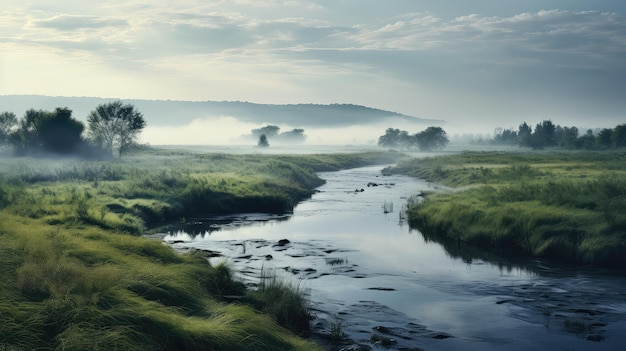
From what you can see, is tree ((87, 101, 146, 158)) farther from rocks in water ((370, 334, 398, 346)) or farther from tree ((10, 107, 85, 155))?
rocks in water ((370, 334, 398, 346))

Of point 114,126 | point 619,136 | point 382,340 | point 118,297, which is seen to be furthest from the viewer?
point 619,136

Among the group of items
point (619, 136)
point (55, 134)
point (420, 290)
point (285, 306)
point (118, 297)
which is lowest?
point (420, 290)

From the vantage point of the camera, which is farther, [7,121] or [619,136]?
[619,136]

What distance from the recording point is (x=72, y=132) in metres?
87.5

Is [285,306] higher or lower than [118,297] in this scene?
lower

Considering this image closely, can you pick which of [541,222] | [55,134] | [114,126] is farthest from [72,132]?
[541,222]

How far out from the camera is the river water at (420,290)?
1620cm

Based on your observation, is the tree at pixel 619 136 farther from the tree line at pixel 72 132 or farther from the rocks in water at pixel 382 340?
the rocks in water at pixel 382 340

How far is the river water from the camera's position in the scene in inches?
638

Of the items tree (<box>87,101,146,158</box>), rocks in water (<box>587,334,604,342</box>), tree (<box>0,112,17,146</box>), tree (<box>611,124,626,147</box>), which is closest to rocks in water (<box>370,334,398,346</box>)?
rocks in water (<box>587,334,604,342</box>)

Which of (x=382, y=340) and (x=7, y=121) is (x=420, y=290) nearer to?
(x=382, y=340)

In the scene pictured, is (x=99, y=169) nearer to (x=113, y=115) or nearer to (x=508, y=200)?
(x=113, y=115)

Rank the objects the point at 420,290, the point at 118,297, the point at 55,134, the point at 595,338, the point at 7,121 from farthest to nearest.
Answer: the point at 7,121, the point at 55,134, the point at 420,290, the point at 595,338, the point at 118,297

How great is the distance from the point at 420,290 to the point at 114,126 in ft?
283
